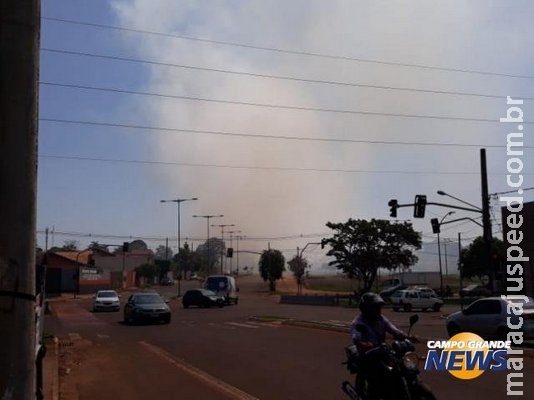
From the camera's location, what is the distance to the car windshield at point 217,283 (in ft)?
191

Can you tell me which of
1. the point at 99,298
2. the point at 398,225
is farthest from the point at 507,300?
the point at 398,225

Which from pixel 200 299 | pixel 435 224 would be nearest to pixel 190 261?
pixel 200 299

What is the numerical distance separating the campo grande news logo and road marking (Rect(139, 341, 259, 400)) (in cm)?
397

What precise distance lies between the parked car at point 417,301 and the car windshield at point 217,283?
56.7 ft

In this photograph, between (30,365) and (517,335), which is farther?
(517,335)

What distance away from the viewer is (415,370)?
6656 millimetres

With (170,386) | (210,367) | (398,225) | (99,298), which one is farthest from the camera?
(398,225)

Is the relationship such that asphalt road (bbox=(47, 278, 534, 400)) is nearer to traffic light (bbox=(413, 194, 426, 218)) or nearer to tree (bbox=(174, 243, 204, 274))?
traffic light (bbox=(413, 194, 426, 218))

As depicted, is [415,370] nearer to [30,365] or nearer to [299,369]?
[30,365]

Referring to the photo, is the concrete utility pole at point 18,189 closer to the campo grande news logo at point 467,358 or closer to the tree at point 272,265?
the campo grande news logo at point 467,358

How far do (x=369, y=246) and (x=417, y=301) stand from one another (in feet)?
68.5

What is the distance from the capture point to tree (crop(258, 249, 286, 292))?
98375 millimetres

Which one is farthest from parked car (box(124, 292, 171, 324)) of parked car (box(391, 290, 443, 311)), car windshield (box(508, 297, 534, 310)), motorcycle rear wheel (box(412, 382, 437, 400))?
motorcycle rear wheel (box(412, 382, 437, 400))

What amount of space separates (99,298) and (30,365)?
4521 centimetres
